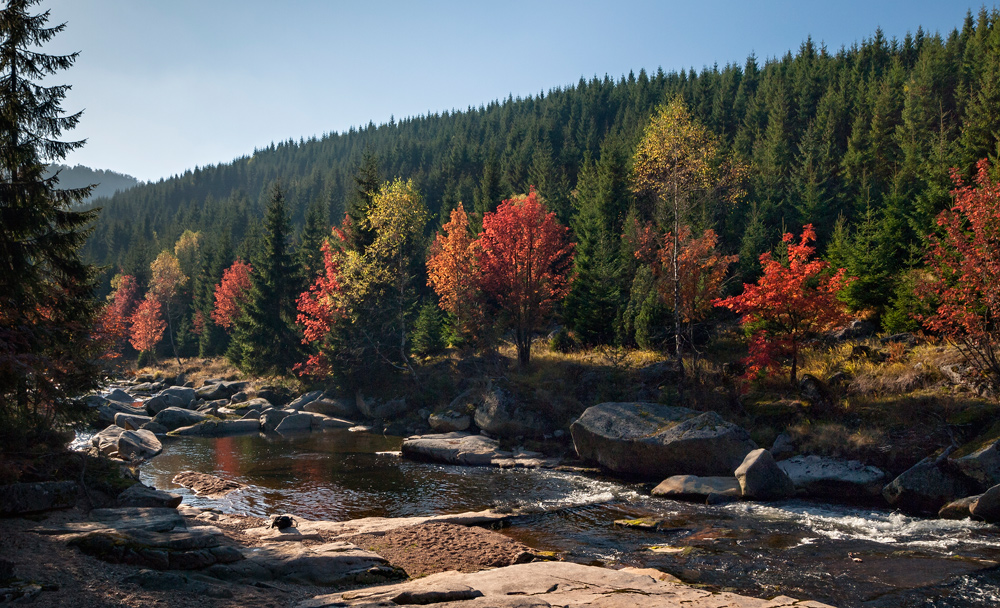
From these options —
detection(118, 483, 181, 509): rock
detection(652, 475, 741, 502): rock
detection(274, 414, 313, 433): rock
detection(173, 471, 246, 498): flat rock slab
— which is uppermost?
detection(118, 483, 181, 509): rock

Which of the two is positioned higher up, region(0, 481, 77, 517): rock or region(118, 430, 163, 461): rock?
region(0, 481, 77, 517): rock

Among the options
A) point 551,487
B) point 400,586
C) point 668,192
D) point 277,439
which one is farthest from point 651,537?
point 277,439

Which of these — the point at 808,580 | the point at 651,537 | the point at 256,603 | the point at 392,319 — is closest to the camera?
the point at 256,603

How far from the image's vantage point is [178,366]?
212 feet

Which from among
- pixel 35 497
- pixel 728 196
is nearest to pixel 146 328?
pixel 35 497

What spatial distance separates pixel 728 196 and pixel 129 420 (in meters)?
40.5

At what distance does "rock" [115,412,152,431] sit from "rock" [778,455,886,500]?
33618mm

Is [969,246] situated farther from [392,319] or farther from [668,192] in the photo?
[392,319]

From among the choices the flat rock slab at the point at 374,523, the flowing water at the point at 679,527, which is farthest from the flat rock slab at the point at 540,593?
the flat rock slab at the point at 374,523

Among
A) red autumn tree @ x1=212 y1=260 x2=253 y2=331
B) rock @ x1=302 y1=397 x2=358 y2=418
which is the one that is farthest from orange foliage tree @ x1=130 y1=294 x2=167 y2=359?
rock @ x1=302 y1=397 x2=358 y2=418

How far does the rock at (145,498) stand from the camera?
560 inches

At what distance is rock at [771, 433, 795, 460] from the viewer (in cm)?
1978

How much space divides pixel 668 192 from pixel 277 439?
25.9 metres

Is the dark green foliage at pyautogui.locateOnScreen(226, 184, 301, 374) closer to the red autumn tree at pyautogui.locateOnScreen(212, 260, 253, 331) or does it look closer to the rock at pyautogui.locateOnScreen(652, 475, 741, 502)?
the red autumn tree at pyautogui.locateOnScreen(212, 260, 253, 331)
